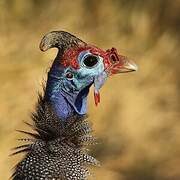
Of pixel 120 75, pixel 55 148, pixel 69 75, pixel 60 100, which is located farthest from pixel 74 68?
pixel 120 75

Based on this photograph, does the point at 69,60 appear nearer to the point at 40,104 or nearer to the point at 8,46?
the point at 40,104

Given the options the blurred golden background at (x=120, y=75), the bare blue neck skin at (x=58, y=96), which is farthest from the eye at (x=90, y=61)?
the blurred golden background at (x=120, y=75)

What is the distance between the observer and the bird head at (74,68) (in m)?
3.90

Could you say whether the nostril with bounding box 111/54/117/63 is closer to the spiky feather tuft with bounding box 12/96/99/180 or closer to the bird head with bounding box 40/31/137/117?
the bird head with bounding box 40/31/137/117

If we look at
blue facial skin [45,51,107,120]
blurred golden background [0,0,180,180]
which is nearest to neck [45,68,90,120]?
blue facial skin [45,51,107,120]

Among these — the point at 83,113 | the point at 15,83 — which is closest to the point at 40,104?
the point at 83,113

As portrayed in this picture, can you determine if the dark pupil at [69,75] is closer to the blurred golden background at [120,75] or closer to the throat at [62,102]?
the throat at [62,102]

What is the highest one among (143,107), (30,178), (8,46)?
(8,46)

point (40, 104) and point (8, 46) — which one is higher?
point (8, 46)

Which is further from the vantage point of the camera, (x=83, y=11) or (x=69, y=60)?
(x=83, y=11)

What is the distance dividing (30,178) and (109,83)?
283 cm

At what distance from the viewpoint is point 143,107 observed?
645 cm

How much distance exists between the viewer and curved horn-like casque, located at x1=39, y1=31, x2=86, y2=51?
12.8ft

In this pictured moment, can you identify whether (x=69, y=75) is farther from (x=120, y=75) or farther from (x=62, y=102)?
(x=120, y=75)
